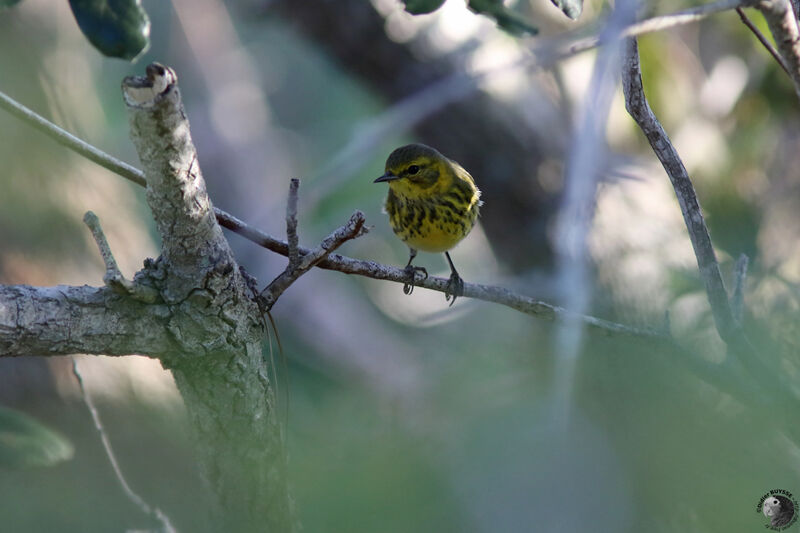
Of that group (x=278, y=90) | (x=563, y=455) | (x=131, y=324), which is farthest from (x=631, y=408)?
(x=278, y=90)

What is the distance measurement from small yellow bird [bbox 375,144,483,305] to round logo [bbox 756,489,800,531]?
1734 mm

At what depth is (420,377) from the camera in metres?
5.81

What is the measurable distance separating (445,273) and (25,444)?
4.53 metres

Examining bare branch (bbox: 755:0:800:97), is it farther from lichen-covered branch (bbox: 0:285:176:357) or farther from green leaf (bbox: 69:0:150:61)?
lichen-covered branch (bbox: 0:285:176:357)

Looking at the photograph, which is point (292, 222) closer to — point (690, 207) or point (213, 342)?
point (213, 342)

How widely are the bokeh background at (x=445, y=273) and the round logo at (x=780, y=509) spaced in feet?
0.13

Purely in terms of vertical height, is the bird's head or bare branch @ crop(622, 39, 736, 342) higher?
the bird's head

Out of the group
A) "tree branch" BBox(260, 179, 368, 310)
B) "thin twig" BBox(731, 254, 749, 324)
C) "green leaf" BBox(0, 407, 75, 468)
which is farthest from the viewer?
"green leaf" BBox(0, 407, 75, 468)

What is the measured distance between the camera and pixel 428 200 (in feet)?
10.4

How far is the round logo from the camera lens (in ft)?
4.61

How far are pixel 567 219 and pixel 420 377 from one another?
439 cm

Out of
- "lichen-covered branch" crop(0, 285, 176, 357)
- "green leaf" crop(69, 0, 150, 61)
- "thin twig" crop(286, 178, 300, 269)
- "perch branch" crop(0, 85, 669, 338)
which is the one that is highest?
"green leaf" crop(69, 0, 150, 61)

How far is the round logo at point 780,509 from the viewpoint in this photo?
1405mm

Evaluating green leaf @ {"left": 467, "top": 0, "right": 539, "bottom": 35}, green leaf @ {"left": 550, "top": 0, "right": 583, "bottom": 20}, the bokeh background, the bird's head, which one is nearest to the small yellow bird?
the bird's head
